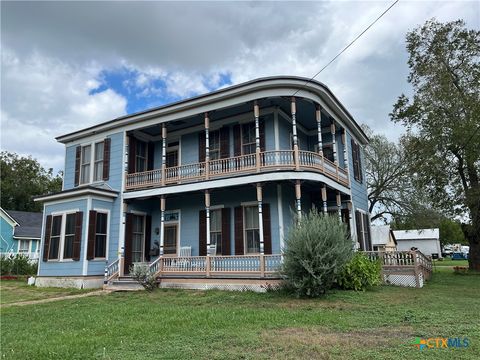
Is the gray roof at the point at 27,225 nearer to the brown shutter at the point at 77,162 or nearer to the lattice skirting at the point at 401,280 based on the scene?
the brown shutter at the point at 77,162

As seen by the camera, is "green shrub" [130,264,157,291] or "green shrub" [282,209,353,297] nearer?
"green shrub" [282,209,353,297]

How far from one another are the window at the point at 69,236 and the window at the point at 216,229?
594cm

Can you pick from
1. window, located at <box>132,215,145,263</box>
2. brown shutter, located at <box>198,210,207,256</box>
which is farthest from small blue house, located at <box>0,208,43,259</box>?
brown shutter, located at <box>198,210,207,256</box>

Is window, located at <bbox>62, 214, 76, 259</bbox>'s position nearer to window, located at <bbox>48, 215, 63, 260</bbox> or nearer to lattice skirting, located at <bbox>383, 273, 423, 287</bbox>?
window, located at <bbox>48, 215, 63, 260</bbox>

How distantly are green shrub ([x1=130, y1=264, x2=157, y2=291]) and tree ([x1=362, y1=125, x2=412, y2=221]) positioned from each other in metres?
24.8

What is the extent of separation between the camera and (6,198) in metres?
44.4

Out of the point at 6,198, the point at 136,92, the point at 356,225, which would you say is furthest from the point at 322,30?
the point at 6,198

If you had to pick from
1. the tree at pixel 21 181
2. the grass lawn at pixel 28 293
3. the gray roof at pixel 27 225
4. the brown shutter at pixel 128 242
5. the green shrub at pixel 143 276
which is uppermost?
the tree at pixel 21 181

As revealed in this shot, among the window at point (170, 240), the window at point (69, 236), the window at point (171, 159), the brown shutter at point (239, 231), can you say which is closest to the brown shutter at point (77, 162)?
the window at point (69, 236)

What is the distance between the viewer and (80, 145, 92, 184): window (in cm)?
1806

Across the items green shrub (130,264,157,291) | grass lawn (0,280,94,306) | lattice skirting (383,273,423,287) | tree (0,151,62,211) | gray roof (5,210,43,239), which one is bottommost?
grass lawn (0,280,94,306)

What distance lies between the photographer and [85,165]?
1823 centimetres

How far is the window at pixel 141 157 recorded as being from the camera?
1771cm

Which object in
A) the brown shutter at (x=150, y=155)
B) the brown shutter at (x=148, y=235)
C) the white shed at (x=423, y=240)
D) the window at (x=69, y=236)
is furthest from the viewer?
the white shed at (x=423, y=240)
